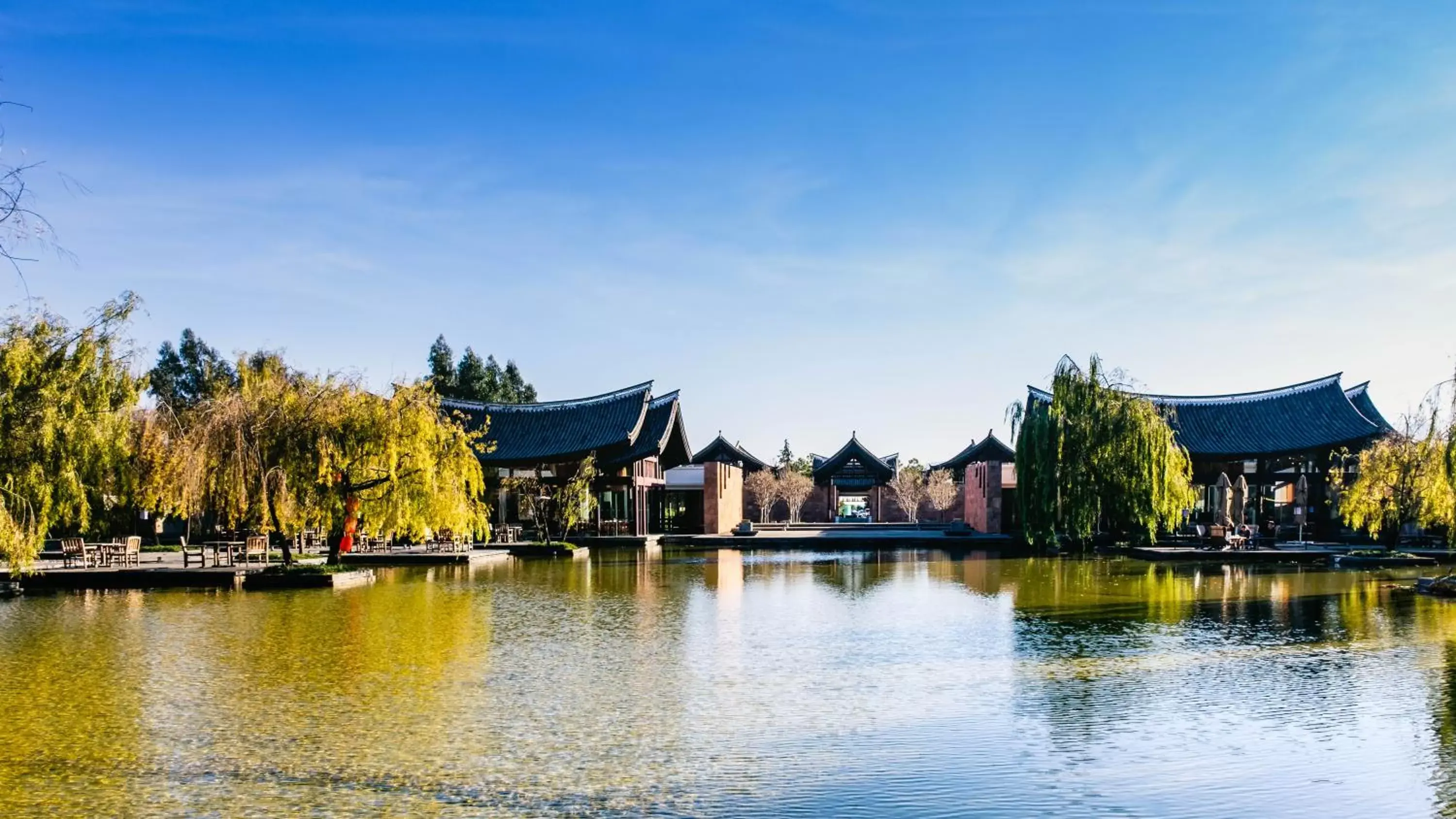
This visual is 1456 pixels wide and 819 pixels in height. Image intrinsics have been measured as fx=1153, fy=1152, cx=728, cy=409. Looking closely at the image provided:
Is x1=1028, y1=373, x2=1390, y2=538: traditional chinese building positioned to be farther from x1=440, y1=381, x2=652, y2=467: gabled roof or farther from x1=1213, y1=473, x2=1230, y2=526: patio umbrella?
x1=440, y1=381, x2=652, y2=467: gabled roof

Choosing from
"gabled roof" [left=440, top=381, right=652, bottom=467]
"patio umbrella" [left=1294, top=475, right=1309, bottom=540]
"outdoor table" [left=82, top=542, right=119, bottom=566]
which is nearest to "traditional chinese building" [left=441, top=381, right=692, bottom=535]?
"gabled roof" [left=440, top=381, right=652, bottom=467]

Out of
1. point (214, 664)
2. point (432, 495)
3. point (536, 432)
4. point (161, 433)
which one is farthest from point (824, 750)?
point (536, 432)

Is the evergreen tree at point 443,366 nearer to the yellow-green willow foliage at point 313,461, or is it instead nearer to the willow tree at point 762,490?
the willow tree at point 762,490

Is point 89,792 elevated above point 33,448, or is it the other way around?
point 33,448

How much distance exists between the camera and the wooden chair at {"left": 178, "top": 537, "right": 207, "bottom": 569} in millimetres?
20812

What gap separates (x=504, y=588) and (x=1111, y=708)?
12.2m

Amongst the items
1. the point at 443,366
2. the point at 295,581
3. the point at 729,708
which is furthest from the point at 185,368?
the point at 729,708

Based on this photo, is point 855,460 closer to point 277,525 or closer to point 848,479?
point 848,479

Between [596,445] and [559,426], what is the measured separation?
2.61m

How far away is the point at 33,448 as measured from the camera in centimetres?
1694

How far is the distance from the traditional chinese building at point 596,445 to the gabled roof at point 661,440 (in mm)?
36

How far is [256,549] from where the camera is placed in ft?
72.3

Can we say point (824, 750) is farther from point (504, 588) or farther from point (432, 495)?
point (432, 495)

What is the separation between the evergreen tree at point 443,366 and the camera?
53531 mm
